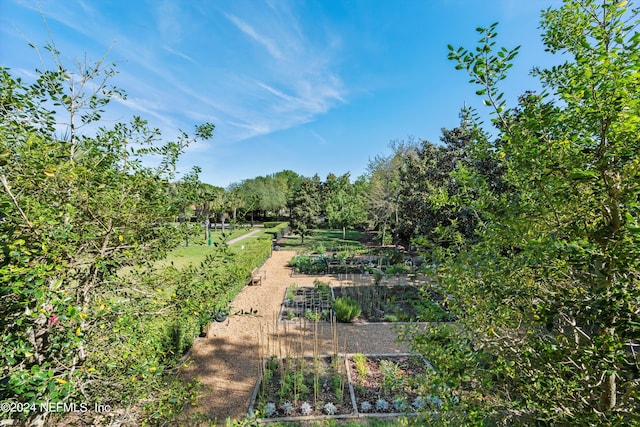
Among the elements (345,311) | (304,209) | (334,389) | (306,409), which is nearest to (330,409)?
(306,409)

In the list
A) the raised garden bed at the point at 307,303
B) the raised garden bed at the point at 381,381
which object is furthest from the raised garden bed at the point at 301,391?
the raised garden bed at the point at 307,303

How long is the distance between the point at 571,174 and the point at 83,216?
10.6ft

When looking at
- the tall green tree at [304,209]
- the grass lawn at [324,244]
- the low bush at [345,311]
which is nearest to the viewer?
the low bush at [345,311]

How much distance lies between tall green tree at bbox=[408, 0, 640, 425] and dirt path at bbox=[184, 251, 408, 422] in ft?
9.35

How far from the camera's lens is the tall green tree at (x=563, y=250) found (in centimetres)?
134

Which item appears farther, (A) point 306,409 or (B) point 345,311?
(B) point 345,311

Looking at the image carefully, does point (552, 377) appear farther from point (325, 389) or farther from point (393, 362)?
point (393, 362)

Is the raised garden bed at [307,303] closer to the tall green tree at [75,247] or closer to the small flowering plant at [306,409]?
the small flowering plant at [306,409]

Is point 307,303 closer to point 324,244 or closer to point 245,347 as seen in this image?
point 245,347

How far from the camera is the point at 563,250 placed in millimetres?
1363

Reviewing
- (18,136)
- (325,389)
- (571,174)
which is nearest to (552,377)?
(571,174)

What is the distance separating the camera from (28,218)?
5.70ft

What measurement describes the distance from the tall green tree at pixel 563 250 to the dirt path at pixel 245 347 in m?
2.85

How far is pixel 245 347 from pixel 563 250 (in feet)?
24.2
